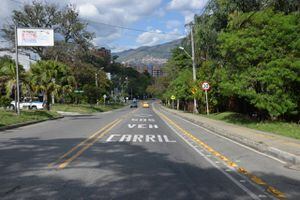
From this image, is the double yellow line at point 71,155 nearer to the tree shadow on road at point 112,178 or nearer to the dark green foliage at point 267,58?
the tree shadow on road at point 112,178

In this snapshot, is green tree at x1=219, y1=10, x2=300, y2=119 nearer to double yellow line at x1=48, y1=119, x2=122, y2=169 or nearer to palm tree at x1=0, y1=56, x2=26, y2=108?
double yellow line at x1=48, y1=119, x2=122, y2=169

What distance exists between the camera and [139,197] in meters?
7.47

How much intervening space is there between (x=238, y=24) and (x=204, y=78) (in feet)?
67.5

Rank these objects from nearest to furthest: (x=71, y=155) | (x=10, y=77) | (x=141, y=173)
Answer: (x=141, y=173), (x=71, y=155), (x=10, y=77)

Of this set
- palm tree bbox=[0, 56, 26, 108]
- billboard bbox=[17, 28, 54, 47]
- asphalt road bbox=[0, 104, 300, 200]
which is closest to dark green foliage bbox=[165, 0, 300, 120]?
asphalt road bbox=[0, 104, 300, 200]

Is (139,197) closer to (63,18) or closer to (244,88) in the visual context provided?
(244,88)

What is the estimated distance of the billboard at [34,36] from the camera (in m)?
38.1

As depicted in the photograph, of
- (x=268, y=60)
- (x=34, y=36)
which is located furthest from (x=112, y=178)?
(x=34, y=36)

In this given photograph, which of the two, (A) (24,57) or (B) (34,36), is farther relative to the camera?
(A) (24,57)

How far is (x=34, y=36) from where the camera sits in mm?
38469

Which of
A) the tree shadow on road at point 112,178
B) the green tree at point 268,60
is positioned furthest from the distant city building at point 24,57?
the tree shadow on road at point 112,178

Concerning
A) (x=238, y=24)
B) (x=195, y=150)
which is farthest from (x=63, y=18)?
(x=195, y=150)

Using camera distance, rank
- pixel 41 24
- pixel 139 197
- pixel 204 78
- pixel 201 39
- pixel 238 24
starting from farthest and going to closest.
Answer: pixel 41 24 → pixel 204 78 → pixel 201 39 → pixel 238 24 → pixel 139 197

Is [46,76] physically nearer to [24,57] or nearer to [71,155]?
[71,155]
